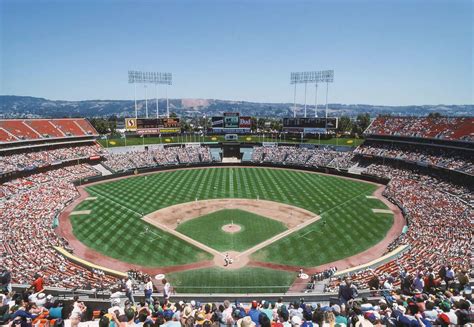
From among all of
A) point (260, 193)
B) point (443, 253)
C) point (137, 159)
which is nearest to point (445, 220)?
point (443, 253)

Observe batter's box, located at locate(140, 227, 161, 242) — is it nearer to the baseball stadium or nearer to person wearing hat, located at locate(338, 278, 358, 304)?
the baseball stadium

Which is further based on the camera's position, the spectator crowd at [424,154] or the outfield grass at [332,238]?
the spectator crowd at [424,154]

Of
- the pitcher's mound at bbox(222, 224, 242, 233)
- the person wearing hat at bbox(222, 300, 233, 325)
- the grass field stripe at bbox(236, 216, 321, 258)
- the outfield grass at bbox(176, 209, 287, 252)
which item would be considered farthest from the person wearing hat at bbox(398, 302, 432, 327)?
the pitcher's mound at bbox(222, 224, 242, 233)

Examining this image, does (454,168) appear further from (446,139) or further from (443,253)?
(443,253)

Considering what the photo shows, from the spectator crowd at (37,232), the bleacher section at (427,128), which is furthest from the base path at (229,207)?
the bleacher section at (427,128)

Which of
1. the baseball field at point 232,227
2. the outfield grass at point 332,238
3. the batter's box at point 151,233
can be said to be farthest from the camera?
the batter's box at point 151,233

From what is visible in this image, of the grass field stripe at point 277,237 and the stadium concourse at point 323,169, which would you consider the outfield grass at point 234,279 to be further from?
the grass field stripe at point 277,237

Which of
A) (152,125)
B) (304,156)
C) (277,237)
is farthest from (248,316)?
(152,125)
